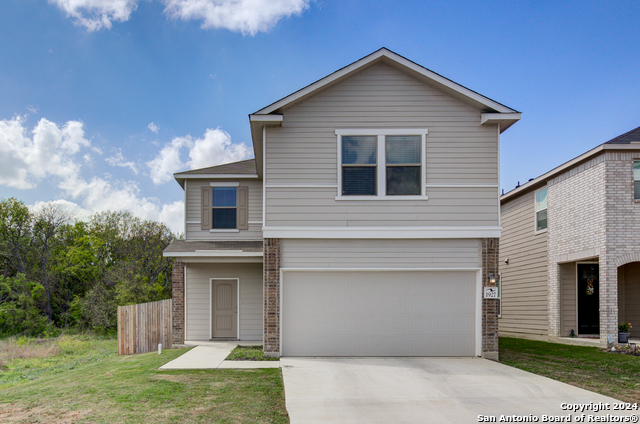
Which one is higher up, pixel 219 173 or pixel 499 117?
pixel 499 117

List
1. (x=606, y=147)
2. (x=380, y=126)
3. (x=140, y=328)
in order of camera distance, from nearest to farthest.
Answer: (x=380, y=126), (x=606, y=147), (x=140, y=328)

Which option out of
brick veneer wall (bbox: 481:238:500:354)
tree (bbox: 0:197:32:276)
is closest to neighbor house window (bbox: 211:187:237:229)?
brick veneer wall (bbox: 481:238:500:354)

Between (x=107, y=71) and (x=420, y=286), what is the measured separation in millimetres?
16487

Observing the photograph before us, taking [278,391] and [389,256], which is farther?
[389,256]

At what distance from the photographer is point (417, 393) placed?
734 centimetres

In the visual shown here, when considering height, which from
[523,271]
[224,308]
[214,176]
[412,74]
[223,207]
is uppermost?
[412,74]

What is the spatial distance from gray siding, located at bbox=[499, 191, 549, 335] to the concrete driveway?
771 cm

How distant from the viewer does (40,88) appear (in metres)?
22.0

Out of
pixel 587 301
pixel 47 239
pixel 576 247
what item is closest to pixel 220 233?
pixel 576 247

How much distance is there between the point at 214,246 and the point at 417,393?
8.80 metres

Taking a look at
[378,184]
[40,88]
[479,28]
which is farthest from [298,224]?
[40,88]

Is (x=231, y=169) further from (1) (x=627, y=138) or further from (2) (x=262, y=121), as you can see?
(1) (x=627, y=138)

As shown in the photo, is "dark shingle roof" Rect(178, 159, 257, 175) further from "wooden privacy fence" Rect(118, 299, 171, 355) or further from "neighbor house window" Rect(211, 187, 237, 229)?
"wooden privacy fence" Rect(118, 299, 171, 355)

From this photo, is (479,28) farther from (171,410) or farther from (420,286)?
(171,410)
